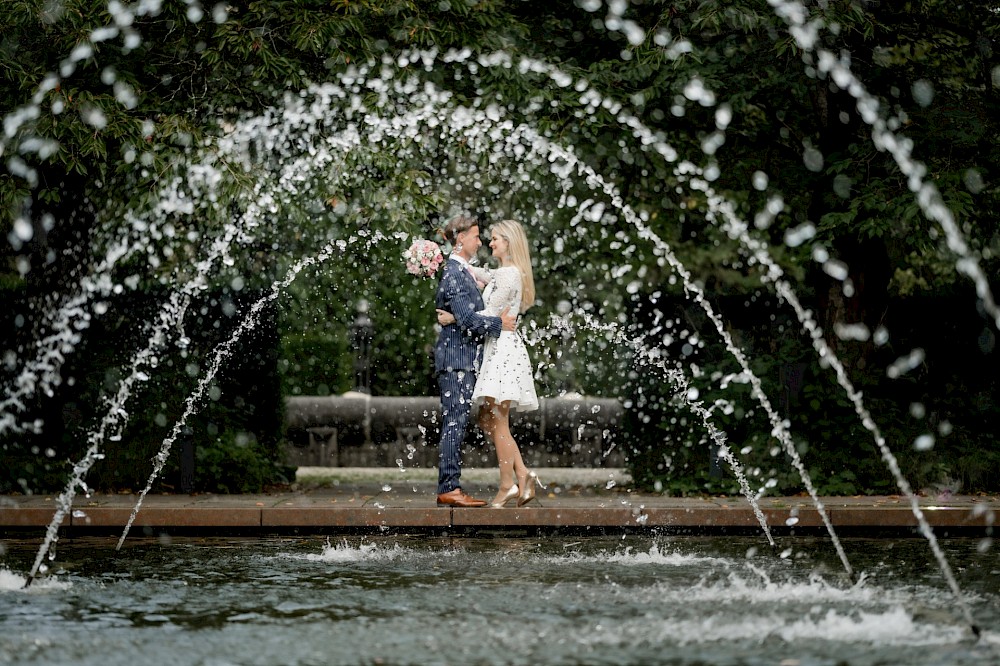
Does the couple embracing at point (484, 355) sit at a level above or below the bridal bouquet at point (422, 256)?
below

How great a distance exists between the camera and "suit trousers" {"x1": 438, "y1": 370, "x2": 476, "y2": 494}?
10875 millimetres

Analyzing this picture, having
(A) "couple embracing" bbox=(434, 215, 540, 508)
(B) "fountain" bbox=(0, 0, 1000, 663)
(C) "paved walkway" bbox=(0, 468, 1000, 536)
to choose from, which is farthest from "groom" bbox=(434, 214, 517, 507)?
(B) "fountain" bbox=(0, 0, 1000, 663)

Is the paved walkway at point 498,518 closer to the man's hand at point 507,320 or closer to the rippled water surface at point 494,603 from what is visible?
the rippled water surface at point 494,603

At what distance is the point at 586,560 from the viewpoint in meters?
8.76

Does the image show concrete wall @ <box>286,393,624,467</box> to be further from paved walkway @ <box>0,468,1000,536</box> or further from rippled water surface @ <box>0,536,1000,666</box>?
rippled water surface @ <box>0,536,1000,666</box>

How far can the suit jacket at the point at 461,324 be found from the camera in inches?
428

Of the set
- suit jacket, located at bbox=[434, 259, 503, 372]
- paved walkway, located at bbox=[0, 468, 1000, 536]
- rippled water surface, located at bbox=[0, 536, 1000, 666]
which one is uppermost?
suit jacket, located at bbox=[434, 259, 503, 372]

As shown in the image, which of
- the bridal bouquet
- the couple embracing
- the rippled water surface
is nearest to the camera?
the rippled water surface

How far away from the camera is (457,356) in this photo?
1102cm

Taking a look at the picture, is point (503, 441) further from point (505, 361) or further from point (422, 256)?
point (422, 256)

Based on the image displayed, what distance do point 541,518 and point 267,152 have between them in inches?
196

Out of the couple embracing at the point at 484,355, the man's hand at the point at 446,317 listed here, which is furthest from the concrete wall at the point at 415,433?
the man's hand at the point at 446,317

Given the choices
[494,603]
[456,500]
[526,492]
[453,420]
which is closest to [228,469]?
[453,420]

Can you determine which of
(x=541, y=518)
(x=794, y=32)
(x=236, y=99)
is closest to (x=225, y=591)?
(x=541, y=518)
